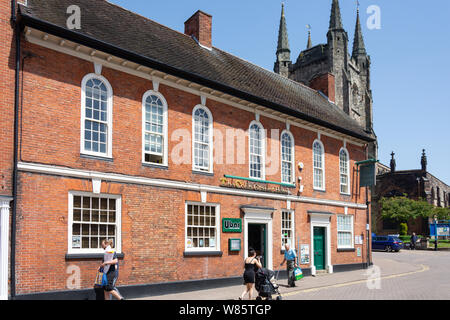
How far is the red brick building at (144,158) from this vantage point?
1129 centimetres

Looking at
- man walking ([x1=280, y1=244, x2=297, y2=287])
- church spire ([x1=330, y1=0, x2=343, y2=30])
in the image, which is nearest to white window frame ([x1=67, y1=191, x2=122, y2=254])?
man walking ([x1=280, y1=244, x2=297, y2=287])

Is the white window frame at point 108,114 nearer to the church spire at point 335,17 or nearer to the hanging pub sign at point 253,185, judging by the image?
the hanging pub sign at point 253,185

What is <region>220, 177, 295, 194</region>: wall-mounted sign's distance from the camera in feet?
53.8

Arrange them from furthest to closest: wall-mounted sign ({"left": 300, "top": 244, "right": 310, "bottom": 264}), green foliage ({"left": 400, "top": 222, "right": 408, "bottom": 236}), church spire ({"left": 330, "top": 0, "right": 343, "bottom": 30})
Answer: church spire ({"left": 330, "top": 0, "right": 343, "bottom": 30})
green foliage ({"left": 400, "top": 222, "right": 408, "bottom": 236})
wall-mounted sign ({"left": 300, "top": 244, "right": 310, "bottom": 264})

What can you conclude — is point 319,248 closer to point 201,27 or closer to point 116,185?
point 116,185

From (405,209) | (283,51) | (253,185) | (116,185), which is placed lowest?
(405,209)

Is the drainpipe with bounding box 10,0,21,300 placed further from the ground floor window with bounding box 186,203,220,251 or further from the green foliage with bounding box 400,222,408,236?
the green foliage with bounding box 400,222,408,236

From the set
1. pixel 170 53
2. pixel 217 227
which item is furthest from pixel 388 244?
pixel 170 53

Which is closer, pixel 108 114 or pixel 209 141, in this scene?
pixel 108 114

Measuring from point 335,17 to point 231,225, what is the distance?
5134 cm

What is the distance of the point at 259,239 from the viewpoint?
1780 centimetres

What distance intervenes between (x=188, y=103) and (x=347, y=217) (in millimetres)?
12265

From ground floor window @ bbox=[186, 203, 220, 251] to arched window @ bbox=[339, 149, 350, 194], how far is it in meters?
9.79
